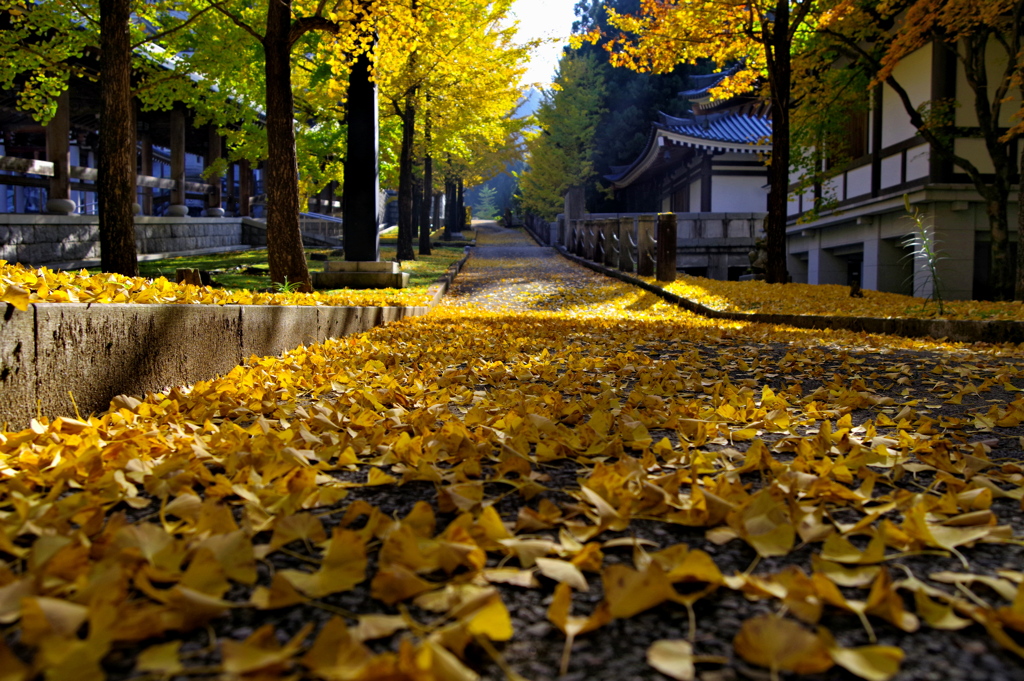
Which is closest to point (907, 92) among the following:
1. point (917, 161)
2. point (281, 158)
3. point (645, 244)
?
point (917, 161)

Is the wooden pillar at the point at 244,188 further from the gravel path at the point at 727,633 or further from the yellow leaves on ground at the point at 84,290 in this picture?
the gravel path at the point at 727,633

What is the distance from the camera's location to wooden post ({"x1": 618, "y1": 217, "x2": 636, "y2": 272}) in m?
17.6

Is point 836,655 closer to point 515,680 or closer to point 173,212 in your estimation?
point 515,680

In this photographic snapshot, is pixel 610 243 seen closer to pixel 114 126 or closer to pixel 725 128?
pixel 725 128

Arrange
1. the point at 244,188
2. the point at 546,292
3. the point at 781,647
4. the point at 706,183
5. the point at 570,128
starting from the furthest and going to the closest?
1. the point at 570,128
2. the point at 706,183
3. the point at 244,188
4. the point at 546,292
5. the point at 781,647

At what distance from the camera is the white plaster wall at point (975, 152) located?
12641 mm

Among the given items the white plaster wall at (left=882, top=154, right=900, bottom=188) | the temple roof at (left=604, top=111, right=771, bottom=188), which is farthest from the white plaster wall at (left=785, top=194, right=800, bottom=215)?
the white plaster wall at (left=882, top=154, right=900, bottom=188)

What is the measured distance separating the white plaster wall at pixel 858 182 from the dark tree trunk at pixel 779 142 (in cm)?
254

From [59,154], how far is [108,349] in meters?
12.8

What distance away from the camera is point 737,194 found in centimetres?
2569

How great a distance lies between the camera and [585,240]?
927 inches

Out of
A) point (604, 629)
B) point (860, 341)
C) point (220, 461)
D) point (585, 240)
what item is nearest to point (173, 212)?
point (585, 240)

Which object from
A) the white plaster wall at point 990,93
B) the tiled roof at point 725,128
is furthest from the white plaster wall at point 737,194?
the white plaster wall at point 990,93

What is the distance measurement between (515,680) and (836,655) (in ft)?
1.46
